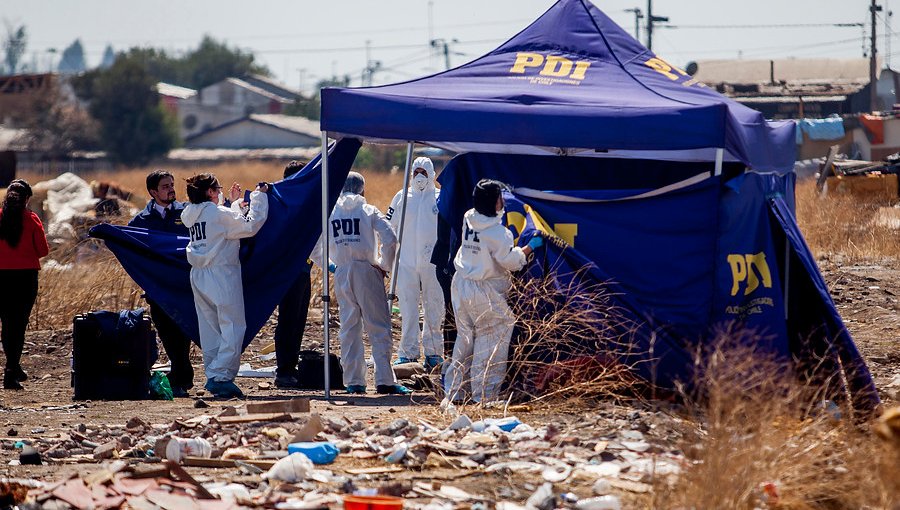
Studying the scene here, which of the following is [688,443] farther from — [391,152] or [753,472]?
[391,152]

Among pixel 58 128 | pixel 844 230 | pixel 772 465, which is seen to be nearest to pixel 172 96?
pixel 58 128

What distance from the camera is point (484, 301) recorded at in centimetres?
874

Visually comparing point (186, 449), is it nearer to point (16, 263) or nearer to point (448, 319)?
point (448, 319)

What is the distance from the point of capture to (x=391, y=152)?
54531 millimetres

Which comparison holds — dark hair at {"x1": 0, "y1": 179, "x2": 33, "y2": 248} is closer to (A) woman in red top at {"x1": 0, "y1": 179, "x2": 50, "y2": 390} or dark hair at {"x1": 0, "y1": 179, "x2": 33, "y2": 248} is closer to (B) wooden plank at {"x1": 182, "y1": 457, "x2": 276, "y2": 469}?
(A) woman in red top at {"x1": 0, "y1": 179, "x2": 50, "y2": 390}

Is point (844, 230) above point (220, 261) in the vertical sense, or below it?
below

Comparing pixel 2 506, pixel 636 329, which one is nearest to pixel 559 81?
pixel 636 329

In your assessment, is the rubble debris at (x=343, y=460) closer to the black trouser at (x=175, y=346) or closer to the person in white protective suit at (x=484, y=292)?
the person in white protective suit at (x=484, y=292)

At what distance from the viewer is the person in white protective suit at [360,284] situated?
33.6ft

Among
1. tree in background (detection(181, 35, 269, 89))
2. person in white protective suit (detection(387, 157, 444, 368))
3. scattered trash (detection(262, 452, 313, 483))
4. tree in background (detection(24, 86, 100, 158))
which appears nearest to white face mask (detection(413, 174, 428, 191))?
person in white protective suit (detection(387, 157, 444, 368))

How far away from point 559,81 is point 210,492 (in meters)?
4.69

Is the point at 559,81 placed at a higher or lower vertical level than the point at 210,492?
higher

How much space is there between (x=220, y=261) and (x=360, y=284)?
3.75 feet

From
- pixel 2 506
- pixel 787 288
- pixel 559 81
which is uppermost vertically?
pixel 559 81
